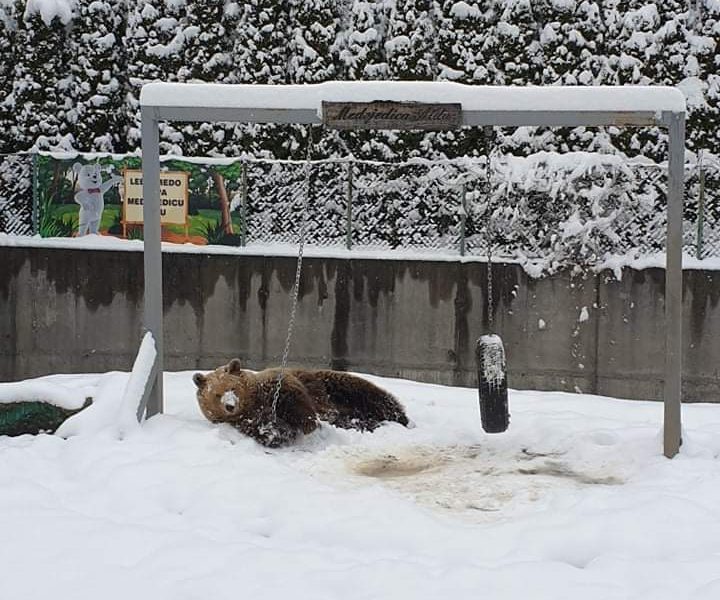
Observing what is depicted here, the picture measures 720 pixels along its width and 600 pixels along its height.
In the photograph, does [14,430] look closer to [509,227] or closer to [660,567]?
[660,567]

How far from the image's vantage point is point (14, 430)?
6.61 meters

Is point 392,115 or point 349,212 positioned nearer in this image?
point 392,115

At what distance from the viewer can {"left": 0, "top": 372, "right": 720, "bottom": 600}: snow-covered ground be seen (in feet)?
13.6

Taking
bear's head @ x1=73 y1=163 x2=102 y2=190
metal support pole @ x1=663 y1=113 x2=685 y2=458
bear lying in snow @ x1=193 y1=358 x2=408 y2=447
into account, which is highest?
bear's head @ x1=73 y1=163 x2=102 y2=190

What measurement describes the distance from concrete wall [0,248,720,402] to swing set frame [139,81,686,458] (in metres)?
4.65

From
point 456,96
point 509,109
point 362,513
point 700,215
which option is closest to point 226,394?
point 362,513

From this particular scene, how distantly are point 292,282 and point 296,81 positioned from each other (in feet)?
12.3

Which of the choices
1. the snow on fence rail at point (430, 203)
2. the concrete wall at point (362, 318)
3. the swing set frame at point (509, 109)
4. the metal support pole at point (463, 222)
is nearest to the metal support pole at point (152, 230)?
the swing set frame at point (509, 109)

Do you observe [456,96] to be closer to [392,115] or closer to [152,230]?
[392,115]

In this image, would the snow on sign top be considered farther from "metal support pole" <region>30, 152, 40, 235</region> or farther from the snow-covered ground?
"metal support pole" <region>30, 152, 40, 235</region>

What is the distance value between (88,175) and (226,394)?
7.43 metres

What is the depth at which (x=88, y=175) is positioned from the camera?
1308 cm

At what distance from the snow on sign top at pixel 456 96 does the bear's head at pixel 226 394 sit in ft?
6.05

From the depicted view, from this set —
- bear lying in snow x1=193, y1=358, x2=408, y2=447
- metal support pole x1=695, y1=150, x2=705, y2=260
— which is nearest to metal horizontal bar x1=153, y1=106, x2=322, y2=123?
bear lying in snow x1=193, y1=358, x2=408, y2=447
